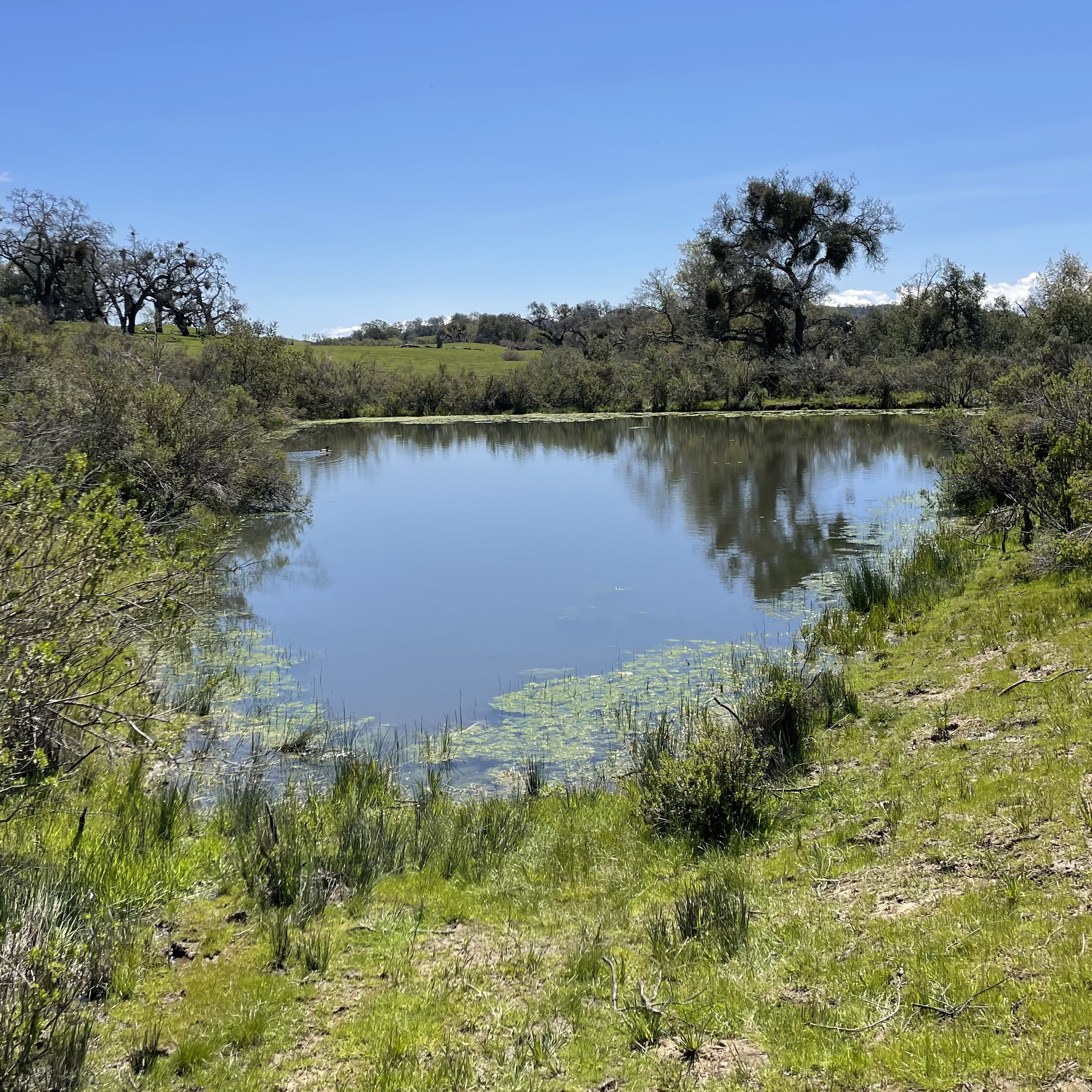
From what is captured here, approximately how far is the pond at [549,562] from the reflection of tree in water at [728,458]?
0.10 metres

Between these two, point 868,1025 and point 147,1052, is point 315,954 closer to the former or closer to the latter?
point 147,1052

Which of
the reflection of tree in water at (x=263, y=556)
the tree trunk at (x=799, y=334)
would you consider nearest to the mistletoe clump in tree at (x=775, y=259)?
the tree trunk at (x=799, y=334)

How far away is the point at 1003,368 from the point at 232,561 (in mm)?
37355

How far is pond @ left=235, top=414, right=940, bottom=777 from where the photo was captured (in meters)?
10.7

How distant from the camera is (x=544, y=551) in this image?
17.9m

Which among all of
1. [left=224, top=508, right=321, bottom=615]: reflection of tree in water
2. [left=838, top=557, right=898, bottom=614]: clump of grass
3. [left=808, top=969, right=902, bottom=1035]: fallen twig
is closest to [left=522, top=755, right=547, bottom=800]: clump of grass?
[left=808, top=969, right=902, bottom=1035]: fallen twig

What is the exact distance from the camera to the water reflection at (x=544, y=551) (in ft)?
37.9

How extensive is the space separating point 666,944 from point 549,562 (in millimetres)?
12383

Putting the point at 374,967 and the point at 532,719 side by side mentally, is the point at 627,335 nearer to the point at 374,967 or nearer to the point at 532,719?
the point at 532,719

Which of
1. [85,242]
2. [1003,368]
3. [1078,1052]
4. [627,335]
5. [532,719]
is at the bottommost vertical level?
[532,719]

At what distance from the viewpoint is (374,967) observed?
15.3 ft

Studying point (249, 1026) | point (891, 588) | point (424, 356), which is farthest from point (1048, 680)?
point (424, 356)

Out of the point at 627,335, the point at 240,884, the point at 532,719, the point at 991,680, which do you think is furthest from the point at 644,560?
the point at 627,335

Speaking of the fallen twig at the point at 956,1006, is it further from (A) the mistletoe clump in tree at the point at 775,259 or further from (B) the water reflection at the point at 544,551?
(A) the mistletoe clump in tree at the point at 775,259
